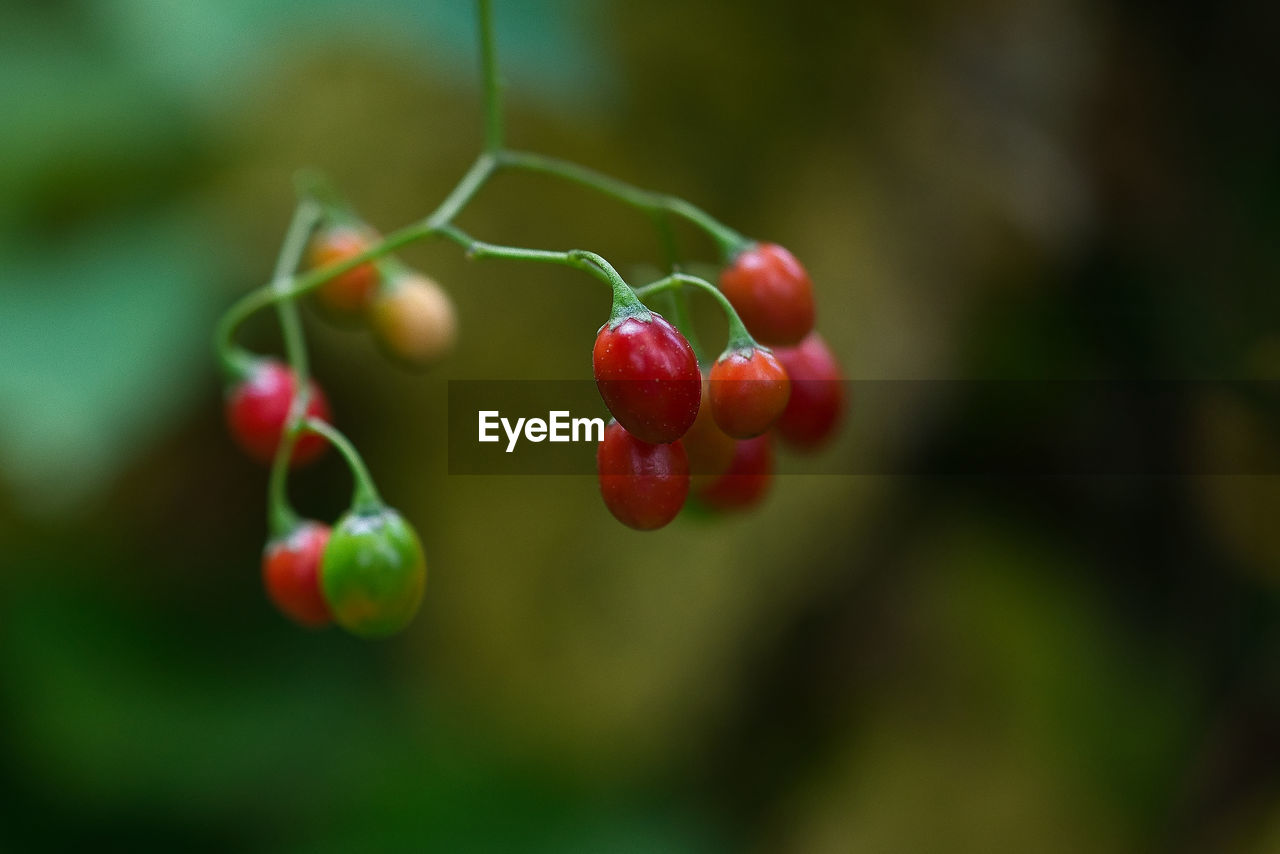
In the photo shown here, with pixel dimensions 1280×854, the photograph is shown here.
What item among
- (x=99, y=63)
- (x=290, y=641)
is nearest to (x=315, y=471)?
(x=290, y=641)

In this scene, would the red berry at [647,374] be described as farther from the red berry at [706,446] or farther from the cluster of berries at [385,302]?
the cluster of berries at [385,302]

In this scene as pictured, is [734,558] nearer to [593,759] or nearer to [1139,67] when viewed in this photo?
[593,759]

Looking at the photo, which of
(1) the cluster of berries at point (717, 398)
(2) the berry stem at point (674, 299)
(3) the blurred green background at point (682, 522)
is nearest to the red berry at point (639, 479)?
(1) the cluster of berries at point (717, 398)

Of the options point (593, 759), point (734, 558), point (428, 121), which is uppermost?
point (428, 121)

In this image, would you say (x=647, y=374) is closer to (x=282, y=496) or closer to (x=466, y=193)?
(x=466, y=193)

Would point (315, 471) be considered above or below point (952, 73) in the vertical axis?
below

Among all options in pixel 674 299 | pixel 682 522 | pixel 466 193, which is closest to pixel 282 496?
pixel 466 193
